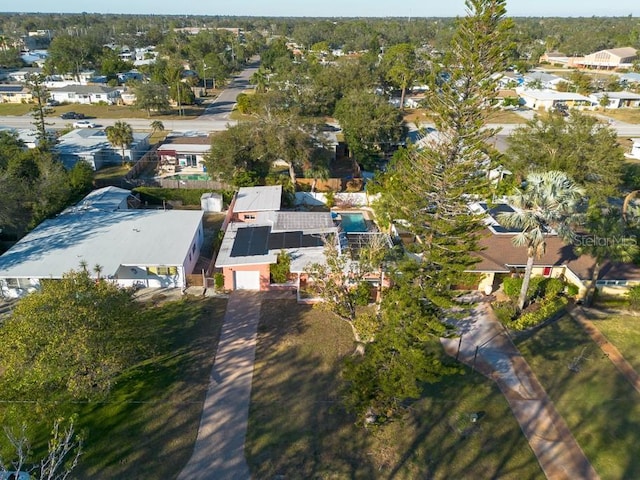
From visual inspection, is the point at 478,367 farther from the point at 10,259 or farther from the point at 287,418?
the point at 10,259

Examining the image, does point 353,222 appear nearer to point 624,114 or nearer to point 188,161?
point 188,161

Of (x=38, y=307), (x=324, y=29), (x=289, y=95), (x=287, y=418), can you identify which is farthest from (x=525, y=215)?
(x=324, y=29)

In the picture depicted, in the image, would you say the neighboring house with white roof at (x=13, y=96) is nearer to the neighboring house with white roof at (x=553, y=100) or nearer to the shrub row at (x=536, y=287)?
the shrub row at (x=536, y=287)

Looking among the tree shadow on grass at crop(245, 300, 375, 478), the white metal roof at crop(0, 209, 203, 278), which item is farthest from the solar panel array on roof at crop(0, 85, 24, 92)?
the tree shadow on grass at crop(245, 300, 375, 478)

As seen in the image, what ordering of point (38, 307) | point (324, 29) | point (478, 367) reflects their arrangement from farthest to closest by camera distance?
point (324, 29) < point (478, 367) < point (38, 307)

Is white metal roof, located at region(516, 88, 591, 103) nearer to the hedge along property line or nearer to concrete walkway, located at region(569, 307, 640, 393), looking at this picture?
concrete walkway, located at region(569, 307, 640, 393)

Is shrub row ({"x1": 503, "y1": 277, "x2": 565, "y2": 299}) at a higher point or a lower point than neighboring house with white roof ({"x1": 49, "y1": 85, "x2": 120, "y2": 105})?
lower
